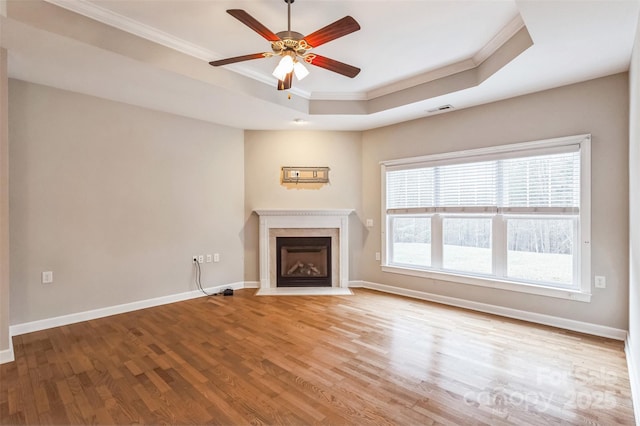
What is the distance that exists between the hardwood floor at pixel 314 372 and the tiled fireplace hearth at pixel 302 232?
1368 mm

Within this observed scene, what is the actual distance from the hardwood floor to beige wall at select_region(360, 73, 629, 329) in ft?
0.99

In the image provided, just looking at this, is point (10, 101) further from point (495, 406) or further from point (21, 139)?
point (495, 406)

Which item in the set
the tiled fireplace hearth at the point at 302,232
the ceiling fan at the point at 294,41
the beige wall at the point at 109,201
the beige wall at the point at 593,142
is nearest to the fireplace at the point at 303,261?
the tiled fireplace hearth at the point at 302,232

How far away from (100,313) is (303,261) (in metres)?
2.86

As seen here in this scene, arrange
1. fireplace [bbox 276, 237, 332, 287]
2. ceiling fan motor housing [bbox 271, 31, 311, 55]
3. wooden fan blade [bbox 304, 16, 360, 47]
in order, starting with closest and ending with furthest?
1. wooden fan blade [bbox 304, 16, 360, 47]
2. ceiling fan motor housing [bbox 271, 31, 311, 55]
3. fireplace [bbox 276, 237, 332, 287]

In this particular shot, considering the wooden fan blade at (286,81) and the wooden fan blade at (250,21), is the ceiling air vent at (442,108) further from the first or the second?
the wooden fan blade at (250,21)

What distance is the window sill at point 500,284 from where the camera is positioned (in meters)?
3.15

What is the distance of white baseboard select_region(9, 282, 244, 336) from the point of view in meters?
3.13

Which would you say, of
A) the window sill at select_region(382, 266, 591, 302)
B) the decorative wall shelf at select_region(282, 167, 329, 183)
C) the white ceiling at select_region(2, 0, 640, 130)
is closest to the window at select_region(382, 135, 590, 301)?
the window sill at select_region(382, 266, 591, 302)

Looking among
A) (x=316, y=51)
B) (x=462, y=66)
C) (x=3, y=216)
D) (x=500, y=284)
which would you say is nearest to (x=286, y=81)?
(x=316, y=51)

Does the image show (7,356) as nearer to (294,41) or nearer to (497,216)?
(294,41)

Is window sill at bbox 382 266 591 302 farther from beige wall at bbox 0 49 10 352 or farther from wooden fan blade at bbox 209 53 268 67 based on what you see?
beige wall at bbox 0 49 10 352

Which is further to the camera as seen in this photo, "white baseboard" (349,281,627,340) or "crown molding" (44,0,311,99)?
"white baseboard" (349,281,627,340)

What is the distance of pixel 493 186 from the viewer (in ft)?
12.3
